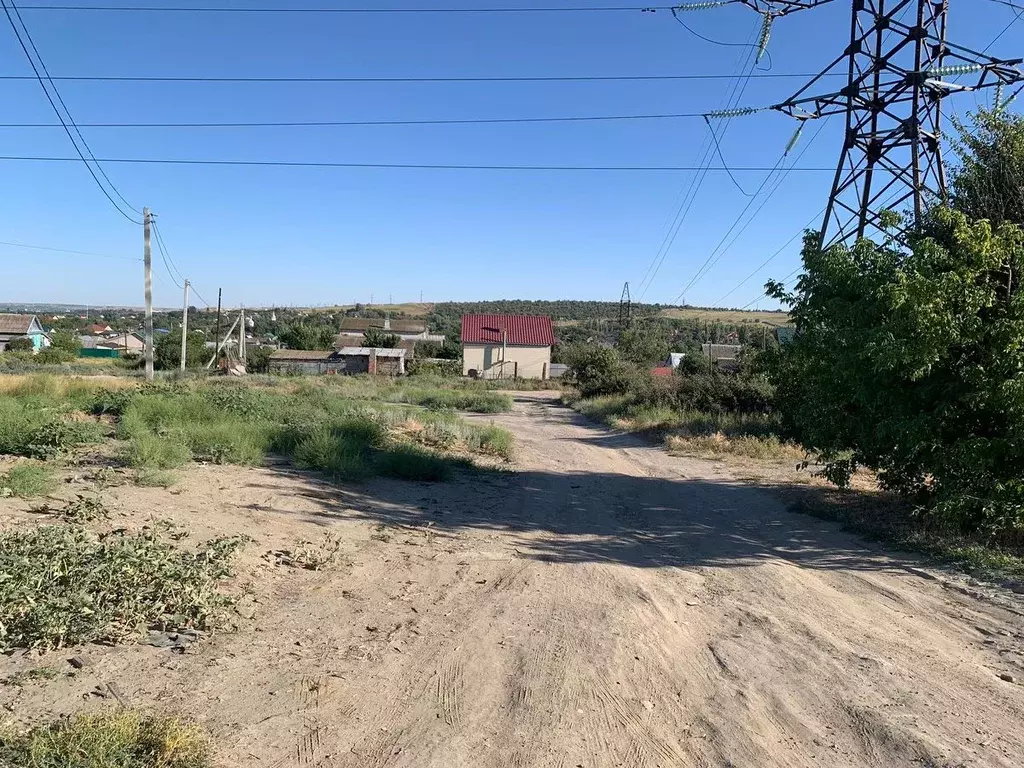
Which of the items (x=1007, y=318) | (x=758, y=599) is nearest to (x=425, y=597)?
(x=758, y=599)

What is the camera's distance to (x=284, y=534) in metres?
7.35

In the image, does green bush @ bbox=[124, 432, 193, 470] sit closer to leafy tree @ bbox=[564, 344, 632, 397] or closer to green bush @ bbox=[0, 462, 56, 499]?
green bush @ bbox=[0, 462, 56, 499]

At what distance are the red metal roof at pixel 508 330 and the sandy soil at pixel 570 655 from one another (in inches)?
2249

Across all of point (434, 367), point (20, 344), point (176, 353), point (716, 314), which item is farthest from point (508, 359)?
point (716, 314)

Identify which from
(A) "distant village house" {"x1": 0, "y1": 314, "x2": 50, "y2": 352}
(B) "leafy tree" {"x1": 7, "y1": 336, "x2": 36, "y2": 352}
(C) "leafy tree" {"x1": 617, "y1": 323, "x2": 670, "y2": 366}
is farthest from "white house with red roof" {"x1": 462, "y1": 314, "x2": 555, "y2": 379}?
(A) "distant village house" {"x1": 0, "y1": 314, "x2": 50, "y2": 352}

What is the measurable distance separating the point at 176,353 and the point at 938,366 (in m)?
60.0

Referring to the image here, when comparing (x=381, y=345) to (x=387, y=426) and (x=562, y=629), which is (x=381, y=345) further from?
(x=562, y=629)

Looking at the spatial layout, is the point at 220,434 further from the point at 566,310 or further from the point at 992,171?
the point at 566,310

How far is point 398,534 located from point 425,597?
2241 mm

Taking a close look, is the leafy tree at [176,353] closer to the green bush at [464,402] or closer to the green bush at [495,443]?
the green bush at [464,402]

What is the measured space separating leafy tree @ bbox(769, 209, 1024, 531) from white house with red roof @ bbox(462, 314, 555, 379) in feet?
181

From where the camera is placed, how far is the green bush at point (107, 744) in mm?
2912

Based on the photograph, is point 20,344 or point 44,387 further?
point 20,344

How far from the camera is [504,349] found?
65.1 m
